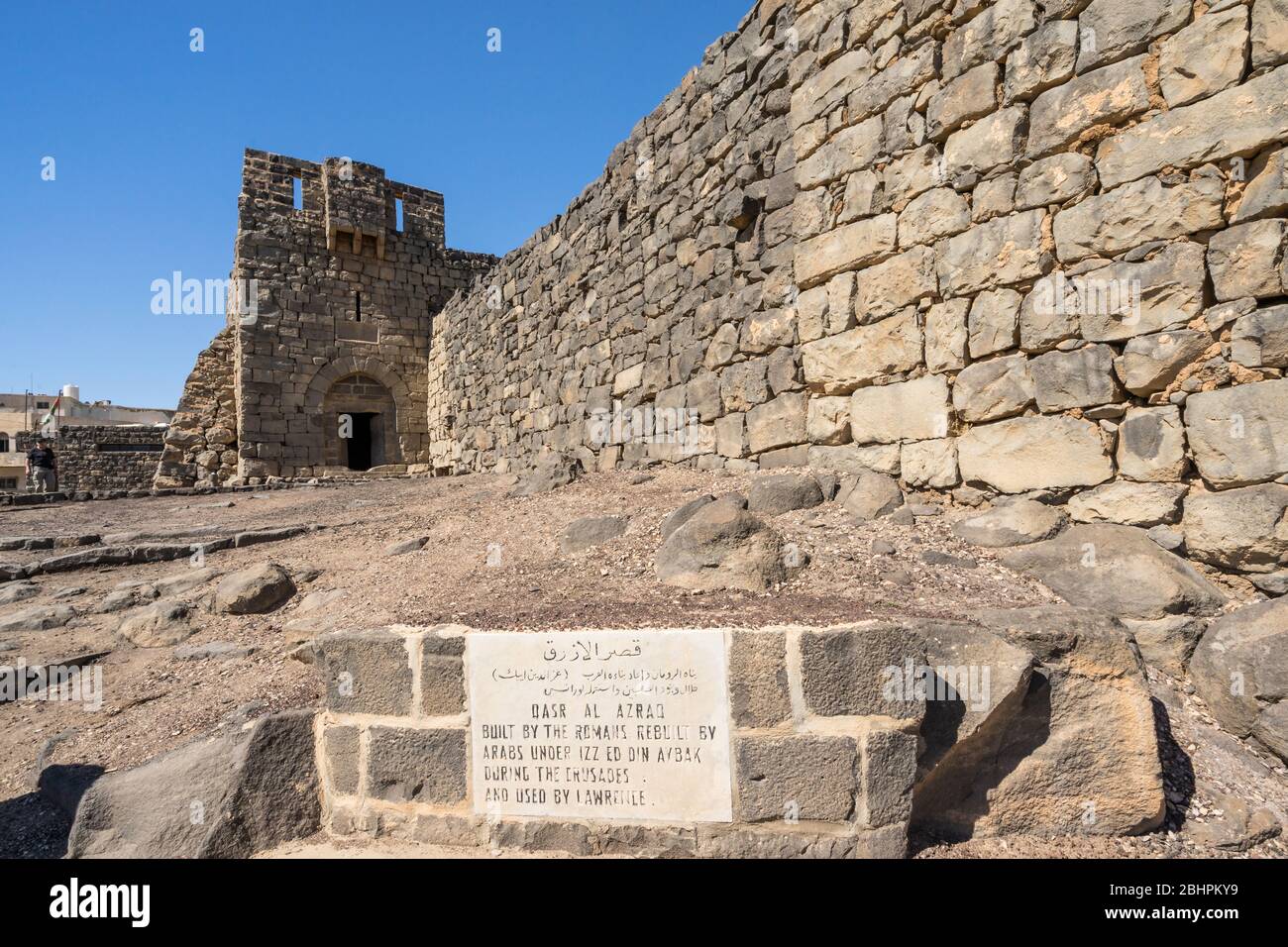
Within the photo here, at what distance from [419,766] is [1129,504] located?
3.22 m

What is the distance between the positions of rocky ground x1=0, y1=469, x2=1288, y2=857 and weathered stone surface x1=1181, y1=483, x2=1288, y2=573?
151 millimetres

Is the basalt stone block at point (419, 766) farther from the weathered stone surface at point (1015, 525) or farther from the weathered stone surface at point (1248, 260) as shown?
the weathered stone surface at point (1248, 260)

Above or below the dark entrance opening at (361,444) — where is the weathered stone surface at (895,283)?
below

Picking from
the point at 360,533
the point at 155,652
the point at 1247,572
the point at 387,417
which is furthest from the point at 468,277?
the point at 1247,572

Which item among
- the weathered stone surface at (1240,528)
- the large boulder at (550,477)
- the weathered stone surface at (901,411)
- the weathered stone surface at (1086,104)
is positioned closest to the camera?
the weathered stone surface at (1240,528)

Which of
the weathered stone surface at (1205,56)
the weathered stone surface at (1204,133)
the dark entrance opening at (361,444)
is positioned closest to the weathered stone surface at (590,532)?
the weathered stone surface at (1204,133)

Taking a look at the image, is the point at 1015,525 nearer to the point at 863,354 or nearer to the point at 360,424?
the point at 863,354

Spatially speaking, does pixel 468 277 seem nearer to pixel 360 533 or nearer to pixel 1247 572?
pixel 360 533

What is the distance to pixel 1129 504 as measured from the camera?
3.07 meters

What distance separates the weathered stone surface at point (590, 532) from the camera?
4.25m

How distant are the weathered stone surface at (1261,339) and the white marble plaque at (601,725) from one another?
8.12 ft

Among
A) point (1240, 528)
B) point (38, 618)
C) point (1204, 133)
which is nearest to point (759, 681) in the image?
point (1240, 528)

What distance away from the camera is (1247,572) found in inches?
108
